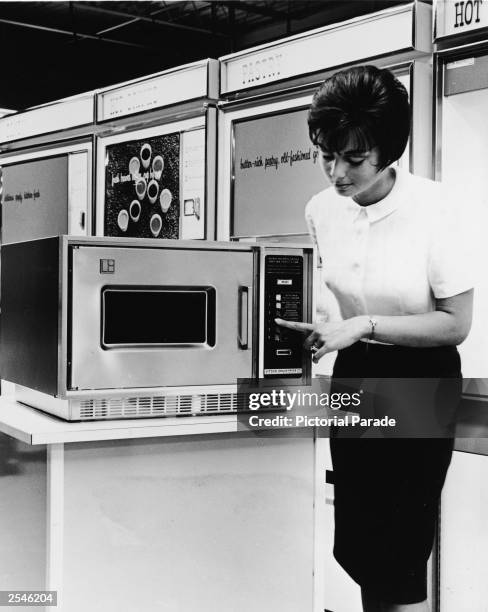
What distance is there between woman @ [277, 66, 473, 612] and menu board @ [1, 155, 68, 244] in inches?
67.2

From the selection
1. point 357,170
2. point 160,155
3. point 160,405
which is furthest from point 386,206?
point 160,155

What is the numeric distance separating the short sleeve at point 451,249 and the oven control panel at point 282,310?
35cm

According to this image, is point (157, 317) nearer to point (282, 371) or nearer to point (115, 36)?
point (282, 371)

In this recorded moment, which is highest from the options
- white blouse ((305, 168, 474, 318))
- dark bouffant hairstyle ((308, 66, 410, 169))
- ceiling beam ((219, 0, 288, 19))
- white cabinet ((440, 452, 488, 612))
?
ceiling beam ((219, 0, 288, 19))

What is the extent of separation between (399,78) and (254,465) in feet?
3.43

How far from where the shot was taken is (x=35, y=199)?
3762 millimetres

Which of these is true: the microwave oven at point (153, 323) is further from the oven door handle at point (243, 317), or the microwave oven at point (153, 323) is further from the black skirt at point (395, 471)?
the black skirt at point (395, 471)

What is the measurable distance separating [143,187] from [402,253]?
1421 millimetres

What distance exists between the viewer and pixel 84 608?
1.73 metres

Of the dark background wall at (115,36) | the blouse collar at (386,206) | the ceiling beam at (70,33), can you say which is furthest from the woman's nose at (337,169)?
the ceiling beam at (70,33)

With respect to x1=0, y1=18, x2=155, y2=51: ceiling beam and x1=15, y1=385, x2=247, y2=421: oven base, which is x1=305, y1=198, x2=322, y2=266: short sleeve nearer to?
x1=15, y1=385, x2=247, y2=421: oven base

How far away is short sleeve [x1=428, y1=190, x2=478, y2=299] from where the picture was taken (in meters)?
2.03

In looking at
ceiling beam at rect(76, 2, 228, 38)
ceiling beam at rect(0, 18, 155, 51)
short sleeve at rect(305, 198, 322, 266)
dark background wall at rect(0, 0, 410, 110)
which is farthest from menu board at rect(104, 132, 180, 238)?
ceiling beam at rect(0, 18, 155, 51)

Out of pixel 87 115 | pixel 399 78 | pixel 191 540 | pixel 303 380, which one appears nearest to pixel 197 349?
pixel 303 380
